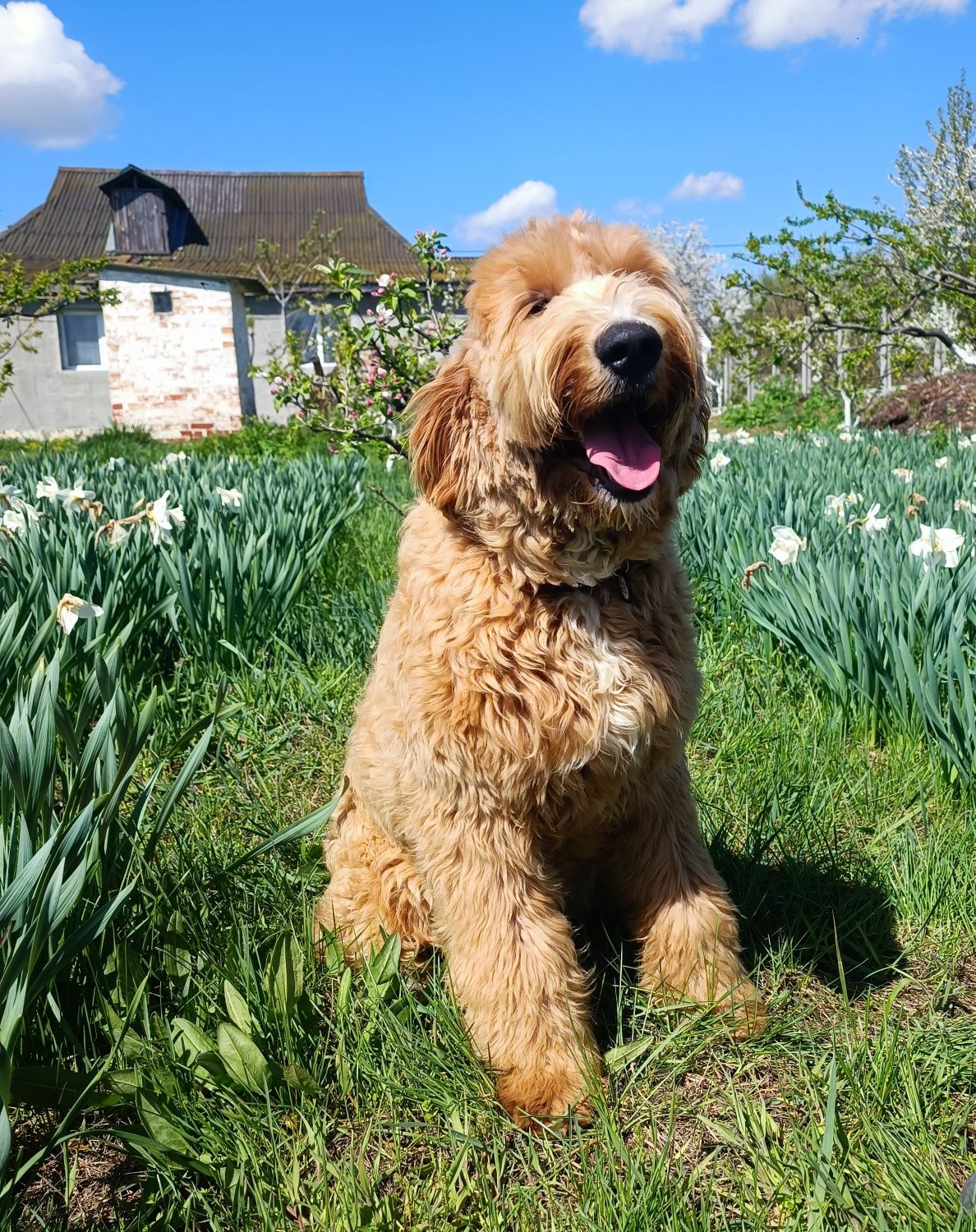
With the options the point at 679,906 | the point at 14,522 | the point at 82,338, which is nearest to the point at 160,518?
the point at 14,522

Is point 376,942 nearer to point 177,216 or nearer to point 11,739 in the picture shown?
point 11,739

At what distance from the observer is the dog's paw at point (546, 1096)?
1.66m

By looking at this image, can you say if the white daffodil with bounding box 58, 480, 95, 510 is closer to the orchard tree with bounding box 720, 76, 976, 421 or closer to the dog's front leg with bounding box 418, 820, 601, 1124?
the dog's front leg with bounding box 418, 820, 601, 1124

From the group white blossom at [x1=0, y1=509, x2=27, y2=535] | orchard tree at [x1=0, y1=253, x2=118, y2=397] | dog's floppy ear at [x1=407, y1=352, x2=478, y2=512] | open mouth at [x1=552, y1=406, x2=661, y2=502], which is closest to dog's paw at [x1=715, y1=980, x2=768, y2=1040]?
open mouth at [x1=552, y1=406, x2=661, y2=502]

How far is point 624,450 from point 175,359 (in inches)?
827

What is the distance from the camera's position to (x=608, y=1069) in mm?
1781

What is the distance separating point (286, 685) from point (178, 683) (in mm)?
383

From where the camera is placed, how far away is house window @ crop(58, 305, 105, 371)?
22.1m

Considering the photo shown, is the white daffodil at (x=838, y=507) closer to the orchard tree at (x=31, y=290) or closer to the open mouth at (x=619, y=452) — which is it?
the open mouth at (x=619, y=452)

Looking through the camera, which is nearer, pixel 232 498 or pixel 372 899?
pixel 372 899

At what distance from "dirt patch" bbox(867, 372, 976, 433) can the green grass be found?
7994mm

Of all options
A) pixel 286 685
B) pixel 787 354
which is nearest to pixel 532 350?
pixel 286 685

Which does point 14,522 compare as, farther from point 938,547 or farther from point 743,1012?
point 938,547

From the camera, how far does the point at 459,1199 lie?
1.50m
